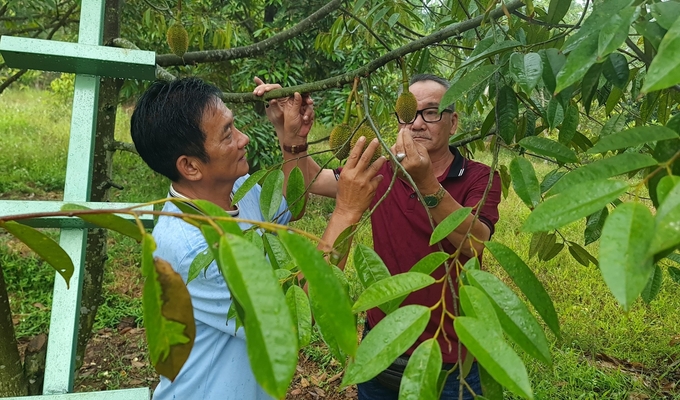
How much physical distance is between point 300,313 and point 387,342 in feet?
0.53

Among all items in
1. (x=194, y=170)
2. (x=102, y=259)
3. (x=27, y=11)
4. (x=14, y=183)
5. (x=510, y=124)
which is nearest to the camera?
(x=510, y=124)

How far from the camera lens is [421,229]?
1.20 meters

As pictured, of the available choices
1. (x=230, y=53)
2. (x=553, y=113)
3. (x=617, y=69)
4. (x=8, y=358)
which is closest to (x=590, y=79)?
(x=617, y=69)

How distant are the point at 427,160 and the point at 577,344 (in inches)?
68.9

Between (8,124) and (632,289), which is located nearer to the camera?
(632,289)

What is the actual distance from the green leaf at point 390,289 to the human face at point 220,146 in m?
0.61

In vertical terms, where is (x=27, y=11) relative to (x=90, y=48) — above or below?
above

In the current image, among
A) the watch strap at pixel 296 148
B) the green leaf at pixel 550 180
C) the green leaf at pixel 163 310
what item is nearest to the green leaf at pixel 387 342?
the green leaf at pixel 163 310

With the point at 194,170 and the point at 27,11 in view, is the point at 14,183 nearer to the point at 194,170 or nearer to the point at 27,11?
the point at 27,11

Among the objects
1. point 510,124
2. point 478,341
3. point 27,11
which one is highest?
point 27,11

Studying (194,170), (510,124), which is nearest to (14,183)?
(194,170)

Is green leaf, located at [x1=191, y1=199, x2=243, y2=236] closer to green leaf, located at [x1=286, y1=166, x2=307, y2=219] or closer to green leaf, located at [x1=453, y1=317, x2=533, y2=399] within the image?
green leaf, located at [x1=453, y1=317, x2=533, y2=399]

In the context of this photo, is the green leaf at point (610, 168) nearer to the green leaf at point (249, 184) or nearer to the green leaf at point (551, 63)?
the green leaf at point (551, 63)

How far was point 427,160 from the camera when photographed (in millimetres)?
795
